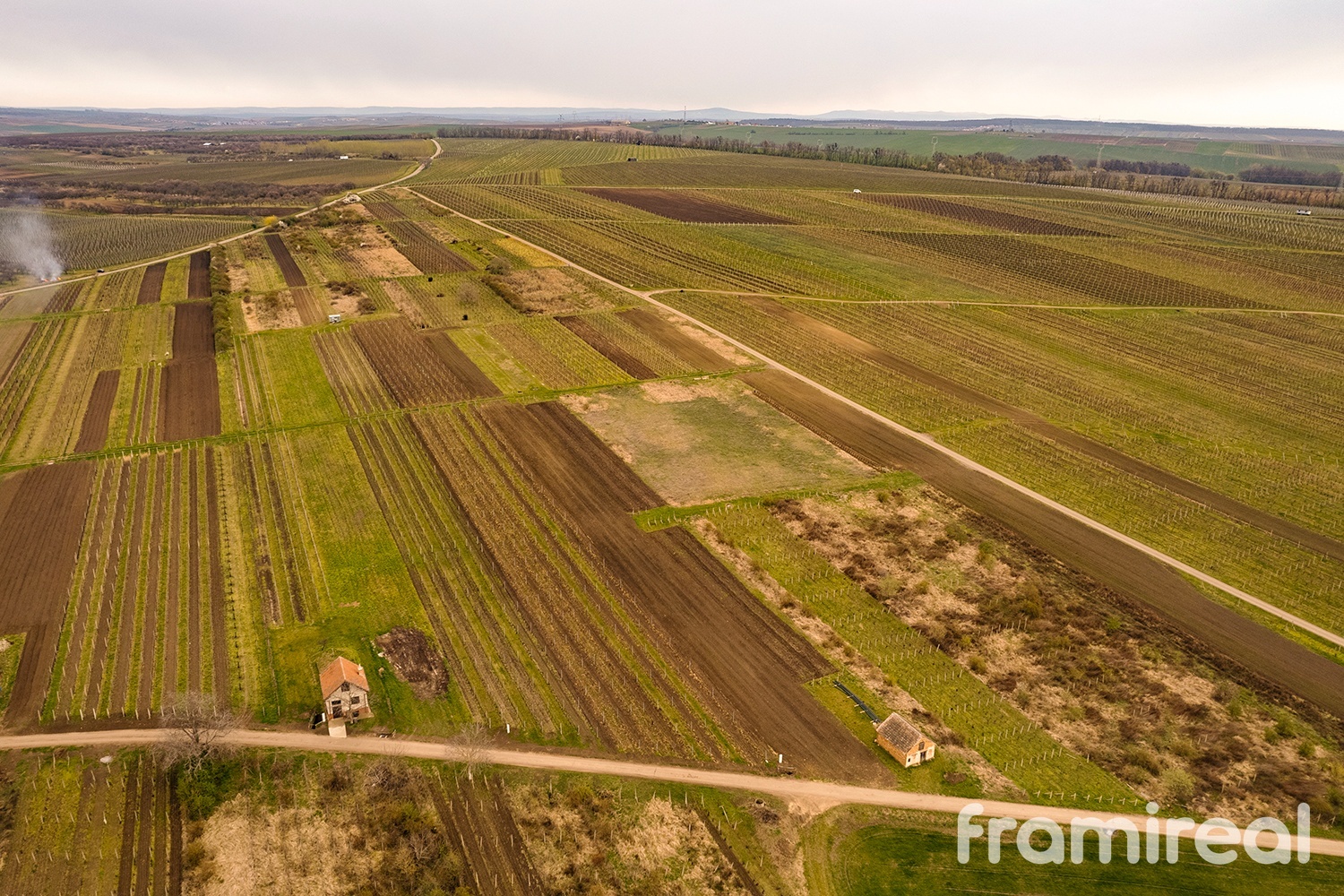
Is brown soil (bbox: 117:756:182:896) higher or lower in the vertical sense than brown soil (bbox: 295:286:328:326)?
lower

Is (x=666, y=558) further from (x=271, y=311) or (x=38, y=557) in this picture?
(x=271, y=311)

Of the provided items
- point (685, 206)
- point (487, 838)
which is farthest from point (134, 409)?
point (685, 206)

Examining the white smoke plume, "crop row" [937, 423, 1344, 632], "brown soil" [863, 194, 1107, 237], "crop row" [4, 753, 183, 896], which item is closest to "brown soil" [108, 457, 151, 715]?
"crop row" [4, 753, 183, 896]

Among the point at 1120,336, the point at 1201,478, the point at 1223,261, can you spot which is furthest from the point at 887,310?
the point at 1223,261

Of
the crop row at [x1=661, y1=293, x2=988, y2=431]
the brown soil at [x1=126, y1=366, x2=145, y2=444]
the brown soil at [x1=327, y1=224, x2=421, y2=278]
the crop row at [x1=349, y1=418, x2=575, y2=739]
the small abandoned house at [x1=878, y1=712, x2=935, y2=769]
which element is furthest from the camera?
the brown soil at [x1=327, y1=224, x2=421, y2=278]

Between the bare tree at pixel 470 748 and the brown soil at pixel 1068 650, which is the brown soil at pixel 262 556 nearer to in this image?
the bare tree at pixel 470 748

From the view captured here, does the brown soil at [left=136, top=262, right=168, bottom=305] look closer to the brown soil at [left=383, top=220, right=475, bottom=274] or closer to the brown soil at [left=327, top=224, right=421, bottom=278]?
the brown soil at [left=327, top=224, right=421, bottom=278]

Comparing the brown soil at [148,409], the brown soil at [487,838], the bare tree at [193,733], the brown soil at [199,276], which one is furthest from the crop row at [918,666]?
the brown soil at [199,276]

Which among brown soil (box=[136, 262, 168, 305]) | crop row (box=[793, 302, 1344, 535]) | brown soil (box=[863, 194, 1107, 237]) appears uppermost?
brown soil (box=[863, 194, 1107, 237])
